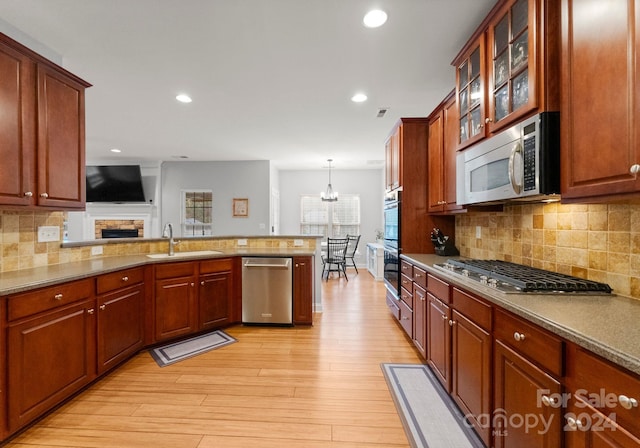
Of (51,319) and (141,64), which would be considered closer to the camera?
(51,319)

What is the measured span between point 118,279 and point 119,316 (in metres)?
0.31

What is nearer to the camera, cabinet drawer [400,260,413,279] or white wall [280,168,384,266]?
cabinet drawer [400,260,413,279]

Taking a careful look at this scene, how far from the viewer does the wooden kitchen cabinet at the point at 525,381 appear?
1.02 meters

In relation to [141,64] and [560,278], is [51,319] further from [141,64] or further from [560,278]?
[560,278]

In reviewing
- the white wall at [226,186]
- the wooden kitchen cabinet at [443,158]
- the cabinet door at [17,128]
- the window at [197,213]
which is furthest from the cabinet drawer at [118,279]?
the window at [197,213]

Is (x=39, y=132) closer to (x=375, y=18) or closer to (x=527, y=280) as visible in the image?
(x=375, y=18)

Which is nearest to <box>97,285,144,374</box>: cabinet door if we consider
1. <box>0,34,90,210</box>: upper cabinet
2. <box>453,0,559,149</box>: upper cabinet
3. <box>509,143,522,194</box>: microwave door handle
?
<box>0,34,90,210</box>: upper cabinet

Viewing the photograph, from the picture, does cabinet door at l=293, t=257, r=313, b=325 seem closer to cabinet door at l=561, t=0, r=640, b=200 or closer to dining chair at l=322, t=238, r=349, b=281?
cabinet door at l=561, t=0, r=640, b=200

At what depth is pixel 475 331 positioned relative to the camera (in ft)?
5.12

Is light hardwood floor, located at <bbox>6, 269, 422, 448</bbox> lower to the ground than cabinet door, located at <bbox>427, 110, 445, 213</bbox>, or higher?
lower

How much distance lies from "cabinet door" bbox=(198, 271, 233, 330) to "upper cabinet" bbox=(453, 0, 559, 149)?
→ 9.01ft

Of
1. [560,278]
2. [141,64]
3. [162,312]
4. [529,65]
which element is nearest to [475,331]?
[560,278]

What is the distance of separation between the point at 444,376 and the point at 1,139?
10.7 ft

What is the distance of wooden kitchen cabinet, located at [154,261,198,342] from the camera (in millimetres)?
2779
